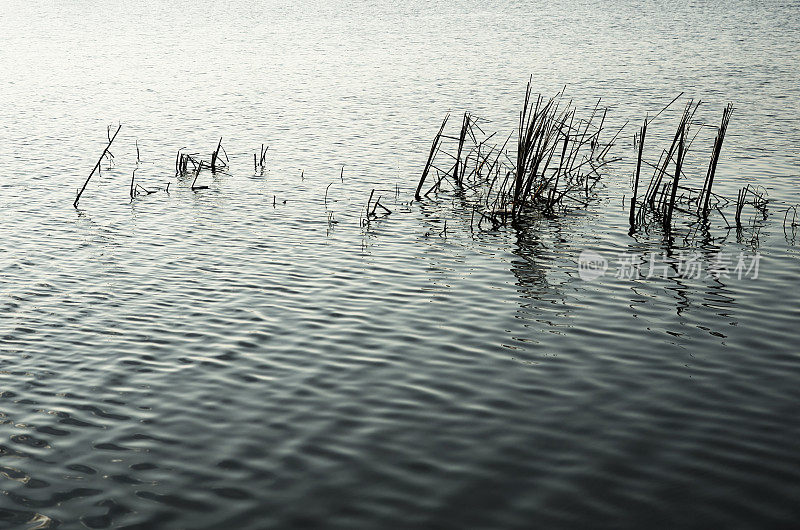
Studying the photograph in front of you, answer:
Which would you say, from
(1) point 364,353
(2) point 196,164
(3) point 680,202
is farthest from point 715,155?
(2) point 196,164

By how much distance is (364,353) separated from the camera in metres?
12.4

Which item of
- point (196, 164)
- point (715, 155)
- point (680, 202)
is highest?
point (715, 155)

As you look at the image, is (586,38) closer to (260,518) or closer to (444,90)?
(444,90)

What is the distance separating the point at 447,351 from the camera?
12.5 meters

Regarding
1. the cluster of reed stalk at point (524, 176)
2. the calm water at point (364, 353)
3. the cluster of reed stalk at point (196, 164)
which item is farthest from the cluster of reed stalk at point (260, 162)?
the cluster of reed stalk at point (524, 176)

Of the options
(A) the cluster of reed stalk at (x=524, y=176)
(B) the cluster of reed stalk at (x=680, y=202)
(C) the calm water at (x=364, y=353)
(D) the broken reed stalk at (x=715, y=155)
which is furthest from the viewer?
(A) the cluster of reed stalk at (x=524, y=176)

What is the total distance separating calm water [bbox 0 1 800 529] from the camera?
28.4 ft

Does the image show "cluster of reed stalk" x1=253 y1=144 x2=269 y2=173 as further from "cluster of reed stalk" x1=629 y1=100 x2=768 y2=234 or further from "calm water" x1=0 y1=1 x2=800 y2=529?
"cluster of reed stalk" x1=629 y1=100 x2=768 y2=234

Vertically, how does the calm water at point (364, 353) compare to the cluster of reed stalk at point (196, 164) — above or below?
below

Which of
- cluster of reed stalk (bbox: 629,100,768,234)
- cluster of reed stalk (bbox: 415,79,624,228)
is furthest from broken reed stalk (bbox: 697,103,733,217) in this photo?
cluster of reed stalk (bbox: 415,79,624,228)

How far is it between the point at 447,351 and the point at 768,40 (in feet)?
166

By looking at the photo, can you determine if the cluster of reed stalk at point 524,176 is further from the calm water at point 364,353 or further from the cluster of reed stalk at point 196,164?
the cluster of reed stalk at point 196,164

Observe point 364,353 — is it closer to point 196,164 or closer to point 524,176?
point 524,176

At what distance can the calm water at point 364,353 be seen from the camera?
866 centimetres
